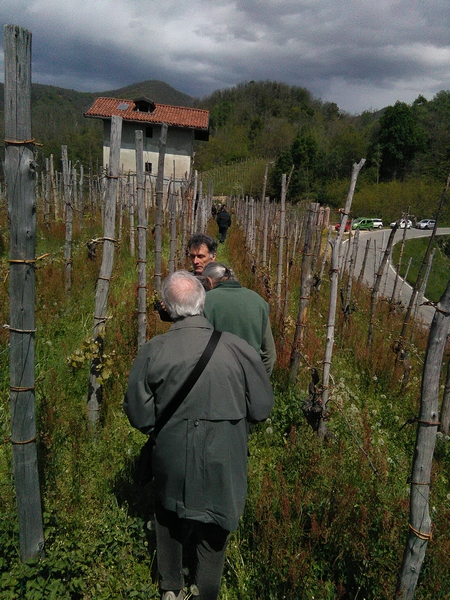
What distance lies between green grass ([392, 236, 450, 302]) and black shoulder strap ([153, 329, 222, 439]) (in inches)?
432

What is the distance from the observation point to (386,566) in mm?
2320

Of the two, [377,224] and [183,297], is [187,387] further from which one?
[377,224]

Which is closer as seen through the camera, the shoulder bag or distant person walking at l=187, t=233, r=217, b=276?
the shoulder bag

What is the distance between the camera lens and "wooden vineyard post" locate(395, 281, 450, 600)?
1769 mm

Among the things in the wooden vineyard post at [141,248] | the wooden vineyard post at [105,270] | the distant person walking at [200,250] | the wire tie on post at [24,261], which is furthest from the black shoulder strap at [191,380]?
the wooden vineyard post at [141,248]

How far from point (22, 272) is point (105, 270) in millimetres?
1214

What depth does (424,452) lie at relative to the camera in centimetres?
187

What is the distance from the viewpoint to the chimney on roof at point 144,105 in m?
29.3

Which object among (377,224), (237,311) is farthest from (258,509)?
(377,224)

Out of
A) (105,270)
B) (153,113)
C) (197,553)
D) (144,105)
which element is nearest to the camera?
(197,553)

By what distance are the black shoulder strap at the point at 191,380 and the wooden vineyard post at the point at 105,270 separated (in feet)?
4.65

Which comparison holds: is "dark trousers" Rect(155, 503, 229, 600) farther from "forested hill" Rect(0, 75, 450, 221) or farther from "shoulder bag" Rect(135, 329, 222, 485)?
"forested hill" Rect(0, 75, 450, 221)

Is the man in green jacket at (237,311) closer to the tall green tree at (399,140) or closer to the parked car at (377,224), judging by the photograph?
the parked car at (377,224)

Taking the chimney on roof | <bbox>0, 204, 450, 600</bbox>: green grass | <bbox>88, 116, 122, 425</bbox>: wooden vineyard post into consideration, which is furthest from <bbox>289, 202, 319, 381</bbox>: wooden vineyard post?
the chimney on roof
